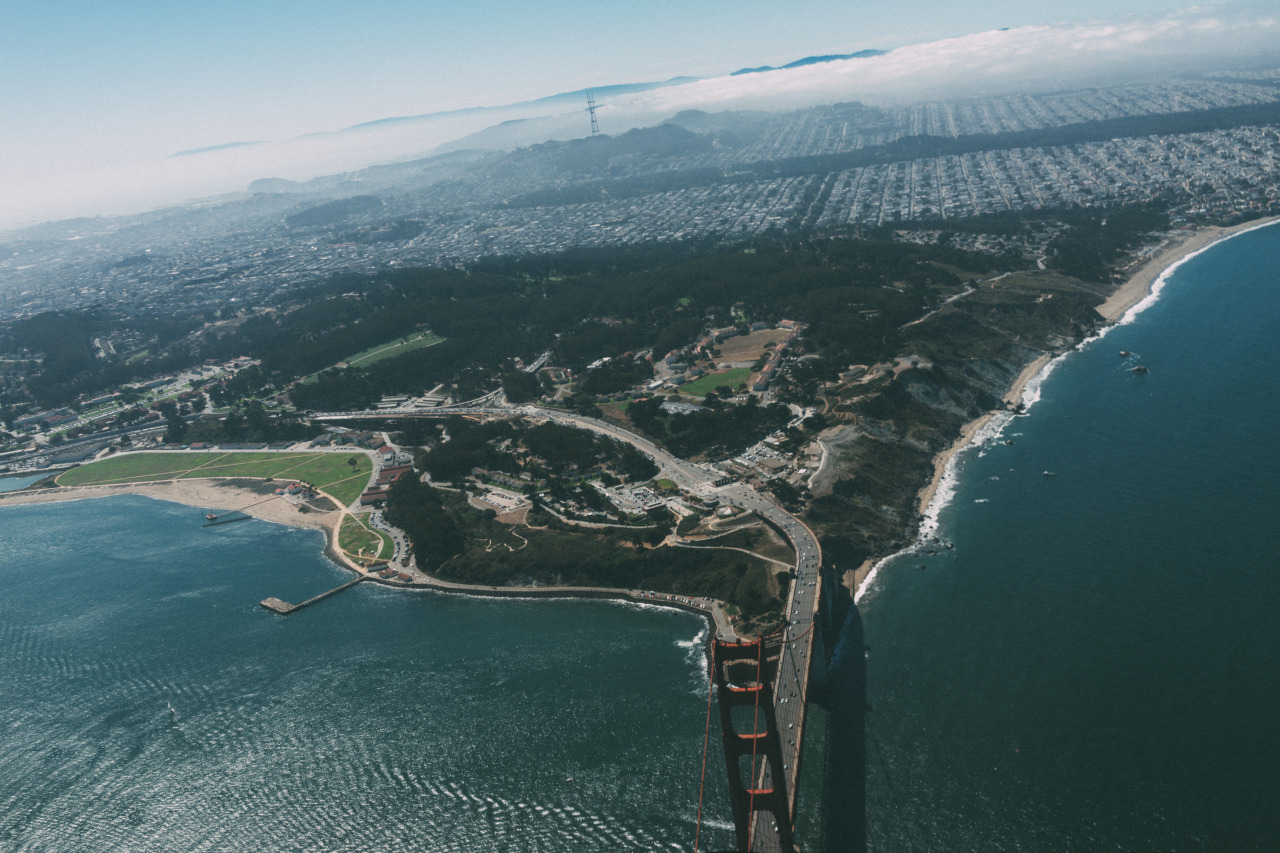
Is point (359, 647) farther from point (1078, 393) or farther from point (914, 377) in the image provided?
point (1078, 393)

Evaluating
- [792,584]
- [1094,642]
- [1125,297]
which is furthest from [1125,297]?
[792,584]

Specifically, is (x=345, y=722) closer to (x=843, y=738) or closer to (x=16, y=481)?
(x=843, y=738)

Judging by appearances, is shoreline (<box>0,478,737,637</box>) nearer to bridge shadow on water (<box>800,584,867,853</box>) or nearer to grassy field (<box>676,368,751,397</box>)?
bridge shadow on water (<box>800,584,867,853</box>)

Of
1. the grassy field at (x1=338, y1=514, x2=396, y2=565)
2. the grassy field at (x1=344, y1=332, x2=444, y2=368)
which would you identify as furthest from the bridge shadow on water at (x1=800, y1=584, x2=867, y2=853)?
the grassy field at (x1=344, y1=332, x2=444, y2=368)

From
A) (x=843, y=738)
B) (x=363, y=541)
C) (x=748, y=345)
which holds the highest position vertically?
(x=748, y=345)

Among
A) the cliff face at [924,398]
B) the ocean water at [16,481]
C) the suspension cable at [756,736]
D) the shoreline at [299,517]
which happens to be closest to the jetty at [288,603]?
the shoreline at [299,517]

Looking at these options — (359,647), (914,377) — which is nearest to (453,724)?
(359,647)

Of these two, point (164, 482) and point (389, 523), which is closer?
point (389, 523)
